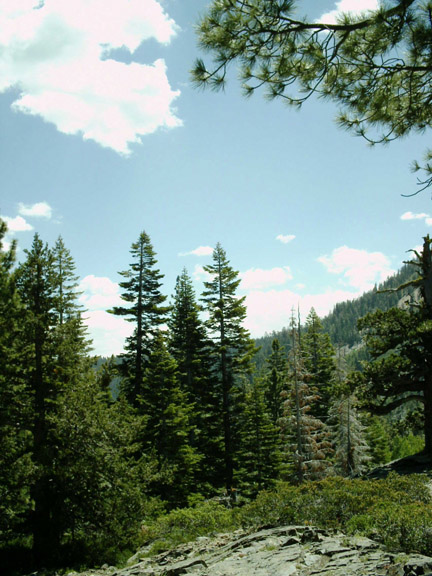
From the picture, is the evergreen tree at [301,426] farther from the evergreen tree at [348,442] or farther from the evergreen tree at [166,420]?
the evergreen tree at [166,420]

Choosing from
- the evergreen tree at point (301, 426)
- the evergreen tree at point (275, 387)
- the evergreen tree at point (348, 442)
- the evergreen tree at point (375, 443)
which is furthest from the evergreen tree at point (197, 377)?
the evergreen tree at point (375, 443)

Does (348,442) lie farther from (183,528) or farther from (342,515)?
(342,515)

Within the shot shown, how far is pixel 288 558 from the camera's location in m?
6.90

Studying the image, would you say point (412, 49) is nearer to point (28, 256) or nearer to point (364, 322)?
point (28, 256)

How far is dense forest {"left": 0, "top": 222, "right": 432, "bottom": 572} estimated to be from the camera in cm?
1322

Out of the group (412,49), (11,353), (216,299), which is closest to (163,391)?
(216,299)

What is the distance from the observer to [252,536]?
9.13 m

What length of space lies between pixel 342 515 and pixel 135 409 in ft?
44.3

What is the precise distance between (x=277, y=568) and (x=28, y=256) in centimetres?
1240

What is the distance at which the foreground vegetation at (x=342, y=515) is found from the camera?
6785 mm

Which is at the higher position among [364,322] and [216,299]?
[216,299]

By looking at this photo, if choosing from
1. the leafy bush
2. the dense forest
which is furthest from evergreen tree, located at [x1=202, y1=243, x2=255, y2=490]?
the leafy bush

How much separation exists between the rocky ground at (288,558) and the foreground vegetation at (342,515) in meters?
0.44

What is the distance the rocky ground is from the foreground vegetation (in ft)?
1.45
